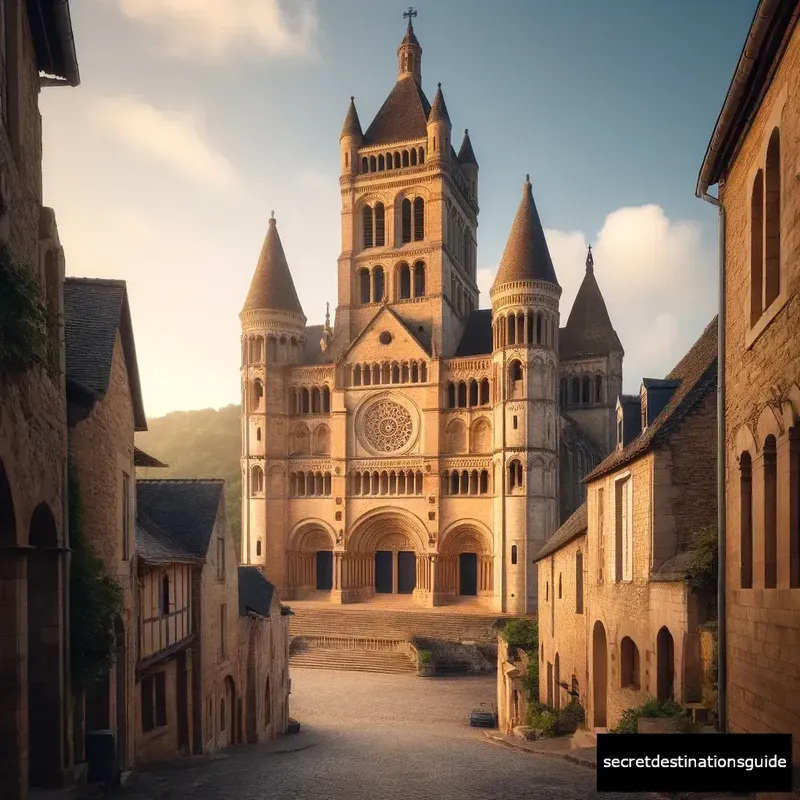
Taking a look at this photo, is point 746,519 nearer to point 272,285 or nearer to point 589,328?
point 272,285

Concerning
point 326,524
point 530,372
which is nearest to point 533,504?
point 530,372

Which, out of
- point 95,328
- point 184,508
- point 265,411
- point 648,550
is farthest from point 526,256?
point 95,328

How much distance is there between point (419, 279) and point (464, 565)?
60.3ft

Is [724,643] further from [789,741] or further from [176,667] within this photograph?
[176,667]

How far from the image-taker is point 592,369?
5622cm

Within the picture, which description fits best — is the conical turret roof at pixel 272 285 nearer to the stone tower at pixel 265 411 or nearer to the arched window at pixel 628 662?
the stone tower at pixel 265 411

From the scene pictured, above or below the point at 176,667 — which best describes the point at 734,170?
above

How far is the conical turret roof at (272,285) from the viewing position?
174 ft

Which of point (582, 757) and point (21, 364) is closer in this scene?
point (21, 364)

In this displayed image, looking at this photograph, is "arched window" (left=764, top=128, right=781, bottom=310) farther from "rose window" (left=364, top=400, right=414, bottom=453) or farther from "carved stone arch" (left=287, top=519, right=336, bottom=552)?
"carved stone arch" (left=287, top=519, right=336, bottom=552)

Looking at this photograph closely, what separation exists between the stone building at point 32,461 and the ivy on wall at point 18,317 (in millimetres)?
60

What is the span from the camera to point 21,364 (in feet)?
26.1

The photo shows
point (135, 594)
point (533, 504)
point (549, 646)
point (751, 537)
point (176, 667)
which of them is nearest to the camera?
point (751, 537)

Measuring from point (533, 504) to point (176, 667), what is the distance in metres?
29.8
